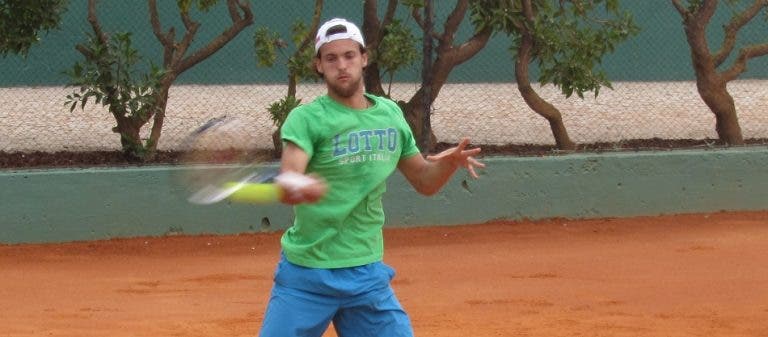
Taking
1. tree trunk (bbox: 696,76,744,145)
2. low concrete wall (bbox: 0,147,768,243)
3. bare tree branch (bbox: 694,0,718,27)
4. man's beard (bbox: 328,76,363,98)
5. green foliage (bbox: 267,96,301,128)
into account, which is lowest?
low concrete wall (bbox: 0,147,768,243)

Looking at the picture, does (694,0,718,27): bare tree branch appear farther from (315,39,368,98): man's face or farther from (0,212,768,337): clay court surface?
(315,39,368,98): man's face

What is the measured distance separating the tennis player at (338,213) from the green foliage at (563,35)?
7.05 m

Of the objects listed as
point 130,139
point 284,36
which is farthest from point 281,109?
point 284,36

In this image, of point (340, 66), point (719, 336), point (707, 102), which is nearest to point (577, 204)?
point (707, 102)

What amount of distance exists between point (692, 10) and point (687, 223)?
7.82 feet

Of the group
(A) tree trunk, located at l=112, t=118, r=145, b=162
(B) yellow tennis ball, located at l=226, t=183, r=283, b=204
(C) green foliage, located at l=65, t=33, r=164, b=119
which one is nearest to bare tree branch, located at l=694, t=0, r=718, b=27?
(C) green foliage, located at l=65, t=33, r=164, b=119

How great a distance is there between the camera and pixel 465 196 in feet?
35.5

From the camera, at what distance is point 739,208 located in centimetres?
1136

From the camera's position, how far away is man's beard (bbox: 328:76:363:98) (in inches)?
175

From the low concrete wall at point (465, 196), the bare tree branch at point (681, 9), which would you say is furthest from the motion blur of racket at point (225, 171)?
the bare tree branch at point (681, 9)

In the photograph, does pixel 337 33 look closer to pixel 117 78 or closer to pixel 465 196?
pixel 465 196

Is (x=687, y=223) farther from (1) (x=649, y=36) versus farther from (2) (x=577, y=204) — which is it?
(1) (x=649, y=36)

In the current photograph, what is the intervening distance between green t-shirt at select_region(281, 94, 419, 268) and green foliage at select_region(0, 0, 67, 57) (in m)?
7.03

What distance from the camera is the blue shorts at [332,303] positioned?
4.47m
